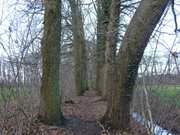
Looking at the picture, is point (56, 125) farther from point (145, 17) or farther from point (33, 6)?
point (33, 6)

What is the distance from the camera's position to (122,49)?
12.8 m

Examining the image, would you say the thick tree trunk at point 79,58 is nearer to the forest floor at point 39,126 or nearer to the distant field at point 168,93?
the forest floor at point 39,126

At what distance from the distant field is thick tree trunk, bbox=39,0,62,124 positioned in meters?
3.93

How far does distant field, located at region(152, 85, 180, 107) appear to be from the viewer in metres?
9.57

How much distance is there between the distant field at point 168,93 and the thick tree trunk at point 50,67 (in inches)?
155

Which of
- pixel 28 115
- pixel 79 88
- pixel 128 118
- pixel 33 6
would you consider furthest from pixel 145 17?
pixel 79 88

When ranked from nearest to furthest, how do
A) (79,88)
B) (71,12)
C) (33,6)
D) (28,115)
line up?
(28,115)
(33,6)
(71,12)
(79,88)

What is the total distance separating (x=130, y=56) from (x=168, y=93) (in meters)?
2.16

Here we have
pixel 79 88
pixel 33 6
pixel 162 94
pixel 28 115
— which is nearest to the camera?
pixel 162 94

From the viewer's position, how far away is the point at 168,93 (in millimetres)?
10695

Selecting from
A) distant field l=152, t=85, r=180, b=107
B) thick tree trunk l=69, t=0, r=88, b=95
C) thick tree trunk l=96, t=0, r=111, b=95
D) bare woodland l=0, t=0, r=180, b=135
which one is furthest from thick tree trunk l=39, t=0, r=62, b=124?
thick tree trunk l=69, t=0, r=88, b=95

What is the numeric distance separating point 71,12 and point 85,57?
686 centimetres

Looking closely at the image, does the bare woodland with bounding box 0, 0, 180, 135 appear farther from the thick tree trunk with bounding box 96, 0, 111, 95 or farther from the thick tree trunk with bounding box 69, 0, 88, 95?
the thick tree trunk with bounding box 69, 0, 88, 95

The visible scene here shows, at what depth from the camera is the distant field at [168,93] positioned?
957 cm
